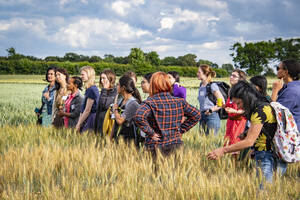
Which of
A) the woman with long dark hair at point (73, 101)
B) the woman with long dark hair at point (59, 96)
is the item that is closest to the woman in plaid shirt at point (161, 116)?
the woman with long dark hair at point (73, 101)

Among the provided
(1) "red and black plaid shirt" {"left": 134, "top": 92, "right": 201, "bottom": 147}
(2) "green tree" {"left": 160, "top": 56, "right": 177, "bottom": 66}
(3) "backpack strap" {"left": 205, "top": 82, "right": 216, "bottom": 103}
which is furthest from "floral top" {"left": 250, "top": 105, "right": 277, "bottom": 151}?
(2) "green tree" {"left": 160, "top": 56, "right": 177, "bottom": 66}

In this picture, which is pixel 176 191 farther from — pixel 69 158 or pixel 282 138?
pixel 69 158

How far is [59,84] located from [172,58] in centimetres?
10905

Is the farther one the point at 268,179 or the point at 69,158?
the point at 69,158

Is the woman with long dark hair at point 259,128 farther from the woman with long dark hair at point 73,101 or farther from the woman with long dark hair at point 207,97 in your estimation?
the woman with long dark hair at point 73,101

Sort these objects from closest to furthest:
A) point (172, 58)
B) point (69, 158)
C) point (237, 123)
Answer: point (69, 158), point (237, 123), point (172, 58)

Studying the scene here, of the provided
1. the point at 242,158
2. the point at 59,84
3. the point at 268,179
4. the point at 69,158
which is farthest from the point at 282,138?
the point at 59,84

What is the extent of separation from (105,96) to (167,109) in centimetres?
217

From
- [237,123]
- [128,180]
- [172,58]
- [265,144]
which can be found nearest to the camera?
[128,180]

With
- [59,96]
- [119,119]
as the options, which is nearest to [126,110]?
[119,119]

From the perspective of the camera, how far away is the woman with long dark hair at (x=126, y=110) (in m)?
4.09

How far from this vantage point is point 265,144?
9.71 feet

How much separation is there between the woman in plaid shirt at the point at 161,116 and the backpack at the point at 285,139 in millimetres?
1016

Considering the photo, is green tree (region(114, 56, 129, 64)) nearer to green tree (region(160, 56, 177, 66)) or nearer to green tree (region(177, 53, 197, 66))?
green tree (region(160, 56, 177, 66))
